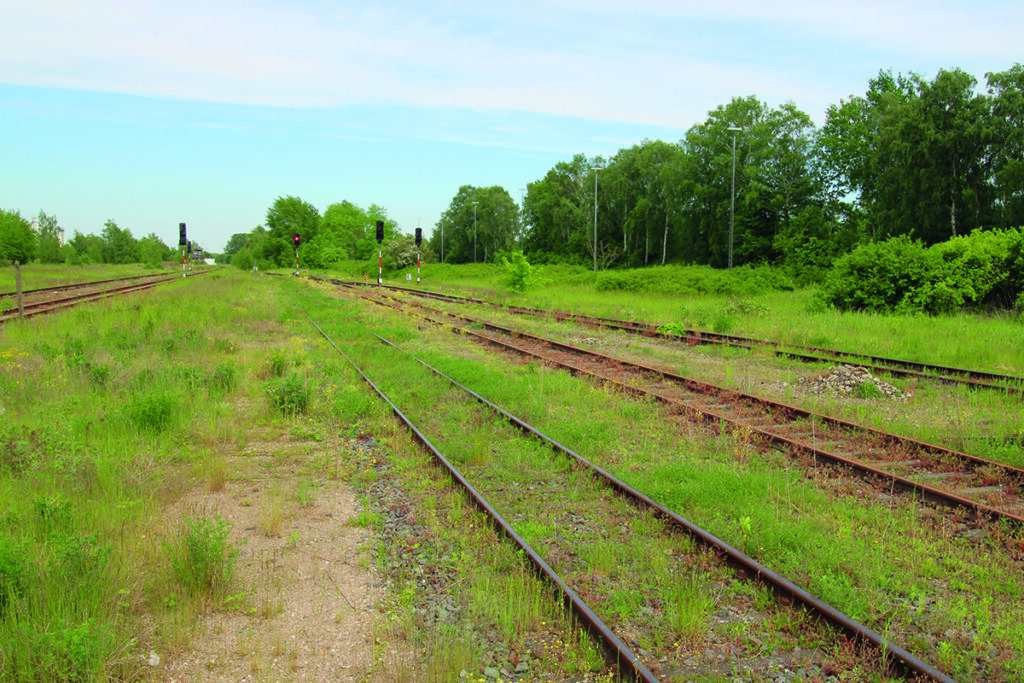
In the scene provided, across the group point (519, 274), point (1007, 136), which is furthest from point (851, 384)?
point (1007, 136)

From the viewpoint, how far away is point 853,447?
24.8 feet

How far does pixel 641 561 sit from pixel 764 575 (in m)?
0.86

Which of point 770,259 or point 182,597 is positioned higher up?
point 770,259

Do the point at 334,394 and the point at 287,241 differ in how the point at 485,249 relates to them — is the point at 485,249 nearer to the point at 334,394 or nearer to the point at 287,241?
the point at 287,241

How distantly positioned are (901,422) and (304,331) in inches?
623

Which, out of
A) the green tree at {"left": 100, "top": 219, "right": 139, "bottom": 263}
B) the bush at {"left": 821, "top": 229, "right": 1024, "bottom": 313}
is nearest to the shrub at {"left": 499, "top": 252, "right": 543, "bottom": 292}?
the bush at {"left": 821, "top": 229, "right": 1024, "bottom": 313}

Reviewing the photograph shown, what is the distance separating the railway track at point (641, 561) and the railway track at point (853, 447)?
6.89 ft

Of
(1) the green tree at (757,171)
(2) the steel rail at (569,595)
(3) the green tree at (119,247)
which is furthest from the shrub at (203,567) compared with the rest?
(3) the green tree at (119,247)

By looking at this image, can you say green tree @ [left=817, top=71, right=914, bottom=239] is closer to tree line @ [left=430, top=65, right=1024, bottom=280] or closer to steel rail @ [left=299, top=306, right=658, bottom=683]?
tree line @ [left=430, top=65, right=1024, bottom=280]

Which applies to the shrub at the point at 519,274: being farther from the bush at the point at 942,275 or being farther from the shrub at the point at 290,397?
the shrub at the point at 290,397

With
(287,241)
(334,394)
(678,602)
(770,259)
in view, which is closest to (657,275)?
(770,259)

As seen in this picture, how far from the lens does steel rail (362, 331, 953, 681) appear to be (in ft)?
11.4

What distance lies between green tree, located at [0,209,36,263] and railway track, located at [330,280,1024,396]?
64.0 m

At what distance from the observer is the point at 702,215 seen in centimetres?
5803
